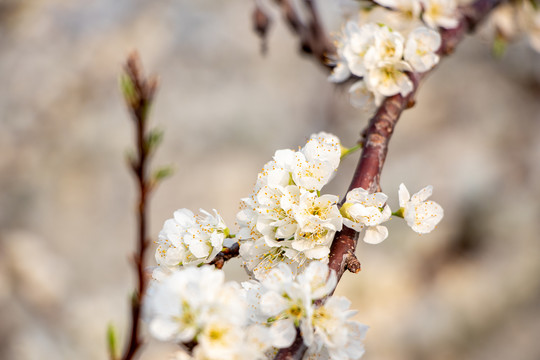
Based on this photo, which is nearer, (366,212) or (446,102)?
(366,212)

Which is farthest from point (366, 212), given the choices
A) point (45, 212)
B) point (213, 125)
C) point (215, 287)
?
point (45, 212)

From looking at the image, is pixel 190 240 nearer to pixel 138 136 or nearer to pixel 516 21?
pixel 138 136

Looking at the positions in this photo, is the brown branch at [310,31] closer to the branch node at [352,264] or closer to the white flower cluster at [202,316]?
the branch node at [352,264]

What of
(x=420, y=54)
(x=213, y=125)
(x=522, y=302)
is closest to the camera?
(x=420, y=54)

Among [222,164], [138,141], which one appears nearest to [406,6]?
[138,141]

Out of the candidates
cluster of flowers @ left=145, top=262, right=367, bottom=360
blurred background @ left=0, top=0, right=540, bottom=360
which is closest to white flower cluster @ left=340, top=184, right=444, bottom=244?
cluster of flowers @ left=145, top=262, right=367, bottom=360

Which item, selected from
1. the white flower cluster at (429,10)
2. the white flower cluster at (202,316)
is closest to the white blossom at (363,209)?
the white flower cluster at (202,316)

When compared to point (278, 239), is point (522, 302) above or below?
below

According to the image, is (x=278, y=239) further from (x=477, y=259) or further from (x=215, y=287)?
(x=477, y=259)
